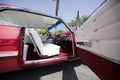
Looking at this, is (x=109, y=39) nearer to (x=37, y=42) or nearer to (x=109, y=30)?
(x=109, y=30)

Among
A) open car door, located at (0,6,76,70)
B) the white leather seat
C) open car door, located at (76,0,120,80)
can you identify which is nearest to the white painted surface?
open car door, located at (76,0,120,80)

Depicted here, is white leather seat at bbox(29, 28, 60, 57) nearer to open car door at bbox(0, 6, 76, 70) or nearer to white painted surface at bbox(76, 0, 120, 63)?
open car door at bbox(0, 6, 76, 70)

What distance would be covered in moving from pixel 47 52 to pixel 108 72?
1.98m

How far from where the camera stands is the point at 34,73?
8.68 ft

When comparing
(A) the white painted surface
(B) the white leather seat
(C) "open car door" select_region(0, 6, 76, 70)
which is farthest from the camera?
(B) the white leather seat

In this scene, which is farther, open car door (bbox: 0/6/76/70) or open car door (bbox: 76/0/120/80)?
open car door (bbox: 0/6/76/70)

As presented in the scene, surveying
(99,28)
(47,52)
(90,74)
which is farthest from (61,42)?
(99,28)

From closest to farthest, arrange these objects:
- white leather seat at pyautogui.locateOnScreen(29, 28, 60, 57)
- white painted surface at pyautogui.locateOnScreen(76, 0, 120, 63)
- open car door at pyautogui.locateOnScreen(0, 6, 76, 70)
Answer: white painted surface at pyautogui.locateOnScreen(76, 0, 120, 63) → open car door at pyautogui.locateOnScreen(0, 6, 76, 70) → white leather seat at pyautogui.locateOnScreen(29, 28, 60, 57)

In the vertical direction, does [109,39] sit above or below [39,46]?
above

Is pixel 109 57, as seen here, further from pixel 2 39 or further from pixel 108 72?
pixel 2 39

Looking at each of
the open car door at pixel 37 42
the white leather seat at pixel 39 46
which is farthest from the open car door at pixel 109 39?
the white leather seat at pixel 39 46

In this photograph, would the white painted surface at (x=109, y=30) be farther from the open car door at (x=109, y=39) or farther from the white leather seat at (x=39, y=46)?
the white leather seat at (x=39, y=46)

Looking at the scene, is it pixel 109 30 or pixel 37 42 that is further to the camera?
pixel 37 42

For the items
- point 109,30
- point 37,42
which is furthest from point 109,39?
point 37,42
